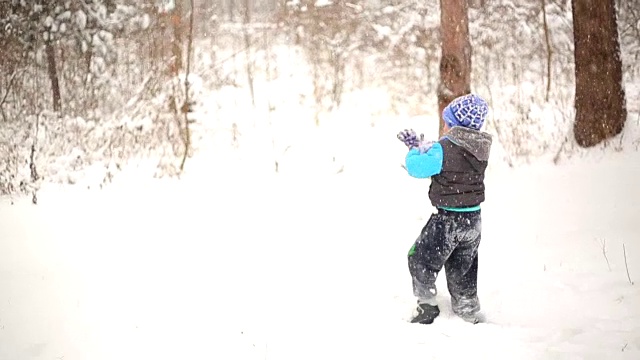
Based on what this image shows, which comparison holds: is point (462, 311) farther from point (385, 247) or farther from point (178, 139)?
point (178, 139)

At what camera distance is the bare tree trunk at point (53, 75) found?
10203mm

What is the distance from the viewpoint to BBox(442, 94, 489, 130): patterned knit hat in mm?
3529

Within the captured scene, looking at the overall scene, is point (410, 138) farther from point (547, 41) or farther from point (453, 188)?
point (547, 41)

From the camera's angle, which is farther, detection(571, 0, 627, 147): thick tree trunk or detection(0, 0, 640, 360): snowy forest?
detection(571, 0, 627, 147): thick tree trunk

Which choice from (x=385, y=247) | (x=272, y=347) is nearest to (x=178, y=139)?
(x=385, y=247)

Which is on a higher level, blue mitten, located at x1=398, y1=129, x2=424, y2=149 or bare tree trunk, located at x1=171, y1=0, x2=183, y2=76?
bare tree trunk, located at x1=171, y1=0, x2=183, y2=76

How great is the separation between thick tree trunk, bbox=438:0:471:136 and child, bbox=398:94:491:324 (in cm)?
304

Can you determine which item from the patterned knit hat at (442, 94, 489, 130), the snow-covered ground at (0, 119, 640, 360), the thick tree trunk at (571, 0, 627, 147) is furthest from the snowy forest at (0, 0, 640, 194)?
the patterned knit hat at (442, 94, 489, 130)

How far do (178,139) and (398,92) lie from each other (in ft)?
13.0

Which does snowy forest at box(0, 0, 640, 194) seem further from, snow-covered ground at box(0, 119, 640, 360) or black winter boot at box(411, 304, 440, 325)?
black winter boot at box(411, 304, 440, 325)

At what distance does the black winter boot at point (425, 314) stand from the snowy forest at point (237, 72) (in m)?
4.48

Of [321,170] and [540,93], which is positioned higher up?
[540,93]

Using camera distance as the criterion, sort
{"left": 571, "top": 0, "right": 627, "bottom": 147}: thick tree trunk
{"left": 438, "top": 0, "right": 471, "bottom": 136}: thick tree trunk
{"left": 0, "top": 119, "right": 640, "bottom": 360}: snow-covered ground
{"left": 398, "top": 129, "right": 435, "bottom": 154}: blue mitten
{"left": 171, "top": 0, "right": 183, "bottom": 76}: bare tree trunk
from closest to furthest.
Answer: {"left": 398, "top": 129, "right": 435, "bottom": 154}: blue mitten < {"left": 0, "top": 119, "right": 640, "bottom": 360}: snow-covered ground < {"left": 438, "top": 0, "right": 471, "bottom": 136}: thick tree trunk < {"left": 571, "top": 0, "right": 627, "bottom": 147}: thick tree trunk < {"left": 171, "top": 0, "right": 183, "bottom": 76}: bare tree trunk

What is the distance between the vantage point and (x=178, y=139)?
974 cm
